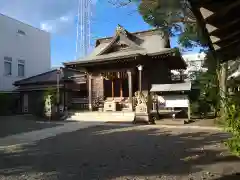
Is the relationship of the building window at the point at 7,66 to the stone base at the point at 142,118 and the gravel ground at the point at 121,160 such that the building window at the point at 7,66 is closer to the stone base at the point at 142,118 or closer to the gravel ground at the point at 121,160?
the stone base at the point at 142,118

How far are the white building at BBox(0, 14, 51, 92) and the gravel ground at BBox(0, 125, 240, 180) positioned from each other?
60.4 feet

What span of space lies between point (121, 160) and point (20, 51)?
2374 cm

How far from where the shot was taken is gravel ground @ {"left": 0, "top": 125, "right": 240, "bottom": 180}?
5727 mm

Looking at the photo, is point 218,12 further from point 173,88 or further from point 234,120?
point 173,88

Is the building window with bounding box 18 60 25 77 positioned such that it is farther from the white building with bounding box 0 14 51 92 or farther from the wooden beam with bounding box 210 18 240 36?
the wooden beam with bounding box 210 18 240 36

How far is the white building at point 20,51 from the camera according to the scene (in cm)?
2583

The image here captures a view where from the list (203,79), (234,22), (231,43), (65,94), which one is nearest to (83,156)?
(231,43)

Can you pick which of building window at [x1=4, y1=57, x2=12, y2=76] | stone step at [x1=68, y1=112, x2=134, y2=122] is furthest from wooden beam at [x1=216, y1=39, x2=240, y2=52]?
building window at [x1=4, y1=57, x2=12, y2=76]

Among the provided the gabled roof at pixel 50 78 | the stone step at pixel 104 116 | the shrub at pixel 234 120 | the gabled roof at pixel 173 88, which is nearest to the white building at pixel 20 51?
the gabled roof at pixel 50 78

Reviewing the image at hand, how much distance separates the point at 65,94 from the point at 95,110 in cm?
338

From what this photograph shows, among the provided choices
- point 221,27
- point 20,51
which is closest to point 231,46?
point 221,27

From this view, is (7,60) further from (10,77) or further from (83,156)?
(83,156)

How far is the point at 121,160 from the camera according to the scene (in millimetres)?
6934

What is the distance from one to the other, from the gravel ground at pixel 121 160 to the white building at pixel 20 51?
18399mm
